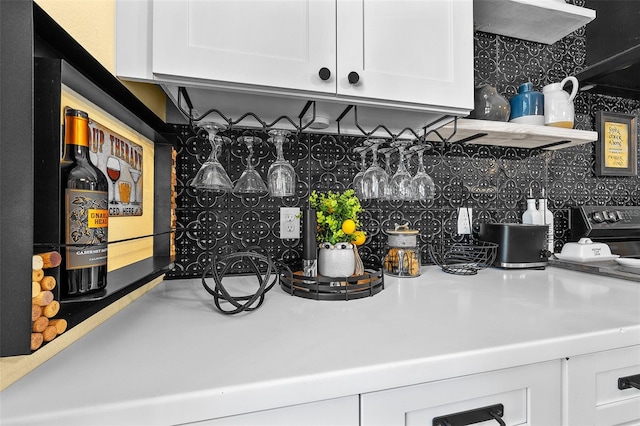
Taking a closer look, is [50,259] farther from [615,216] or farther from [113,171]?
[615,216]

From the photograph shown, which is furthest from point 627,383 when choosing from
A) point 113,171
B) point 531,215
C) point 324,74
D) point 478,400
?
point 113,171

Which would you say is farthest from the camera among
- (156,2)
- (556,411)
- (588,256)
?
(588,256)

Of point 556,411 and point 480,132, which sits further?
point 480,132

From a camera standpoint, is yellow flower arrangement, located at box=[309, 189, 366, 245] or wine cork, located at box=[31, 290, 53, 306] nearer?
wine cork, located at box=[31, 290, 53, 306]

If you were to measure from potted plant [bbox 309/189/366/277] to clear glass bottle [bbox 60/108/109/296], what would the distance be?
61 cm

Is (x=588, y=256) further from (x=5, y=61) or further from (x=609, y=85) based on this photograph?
(x=5, y=61)

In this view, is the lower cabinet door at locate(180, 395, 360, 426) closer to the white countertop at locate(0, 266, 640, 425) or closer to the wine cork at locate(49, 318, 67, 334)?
the white countertop at locate(0, 266, 640, 425)

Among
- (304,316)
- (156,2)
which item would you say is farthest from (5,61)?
(304,316)

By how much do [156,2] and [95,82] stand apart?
0.28 m

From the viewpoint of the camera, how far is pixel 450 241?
1.49m

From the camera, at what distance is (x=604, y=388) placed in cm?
70

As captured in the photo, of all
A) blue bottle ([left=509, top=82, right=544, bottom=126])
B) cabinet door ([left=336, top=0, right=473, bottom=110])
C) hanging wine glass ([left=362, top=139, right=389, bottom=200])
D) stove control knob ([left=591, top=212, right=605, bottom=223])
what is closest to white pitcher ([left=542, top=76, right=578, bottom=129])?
blue bottle ([left=509, top=82, right=544, bottom=126])

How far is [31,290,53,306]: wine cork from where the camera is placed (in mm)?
465

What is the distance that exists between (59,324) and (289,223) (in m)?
0.85
